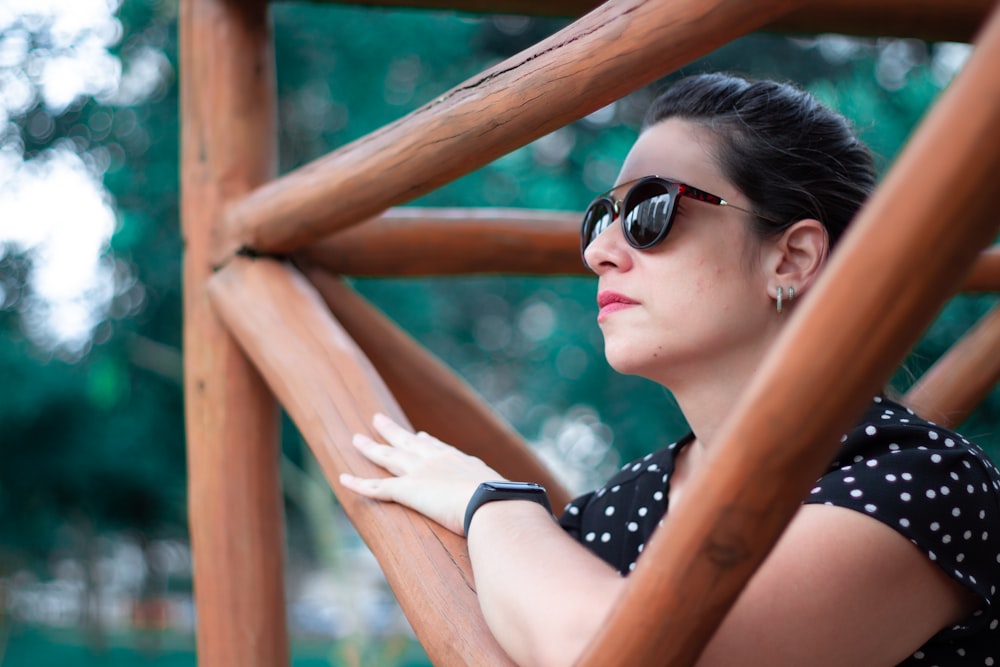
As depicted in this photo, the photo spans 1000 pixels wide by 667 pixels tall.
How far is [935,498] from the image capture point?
1.14 m

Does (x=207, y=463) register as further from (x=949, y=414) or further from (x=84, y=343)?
(x=84, y=343)

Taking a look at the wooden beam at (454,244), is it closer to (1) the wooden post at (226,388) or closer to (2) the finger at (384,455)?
(1) the wooden post at (226,388)

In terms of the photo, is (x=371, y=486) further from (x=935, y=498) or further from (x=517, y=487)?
(x=935, y=498)

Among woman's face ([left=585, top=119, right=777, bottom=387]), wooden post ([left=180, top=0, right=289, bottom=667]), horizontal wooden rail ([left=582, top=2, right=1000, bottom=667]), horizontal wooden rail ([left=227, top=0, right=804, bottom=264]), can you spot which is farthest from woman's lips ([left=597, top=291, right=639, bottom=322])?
wooden post ([left=180, top=0, right=289, bottom=667])

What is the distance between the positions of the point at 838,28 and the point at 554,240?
0.78 m

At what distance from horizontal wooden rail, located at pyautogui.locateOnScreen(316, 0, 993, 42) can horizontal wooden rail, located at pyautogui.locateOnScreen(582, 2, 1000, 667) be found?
138 cm

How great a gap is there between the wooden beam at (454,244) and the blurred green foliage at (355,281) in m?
5.47

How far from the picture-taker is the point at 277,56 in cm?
915

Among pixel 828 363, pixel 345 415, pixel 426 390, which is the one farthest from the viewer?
pixel 426 390

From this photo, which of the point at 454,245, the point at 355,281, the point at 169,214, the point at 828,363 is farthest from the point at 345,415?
the point at 169,214

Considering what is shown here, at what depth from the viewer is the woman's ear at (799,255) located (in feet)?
4.98

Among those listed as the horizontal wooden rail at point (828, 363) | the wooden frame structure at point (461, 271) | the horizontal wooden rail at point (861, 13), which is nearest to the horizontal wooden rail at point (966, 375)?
the wooden frame structure at point (461, 271)

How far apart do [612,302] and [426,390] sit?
0.88 m

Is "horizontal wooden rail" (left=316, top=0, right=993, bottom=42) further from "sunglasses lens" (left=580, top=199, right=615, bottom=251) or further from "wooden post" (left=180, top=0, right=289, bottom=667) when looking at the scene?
"sunglasses lens" (left=580, top=199, right=615, bottom=251)
